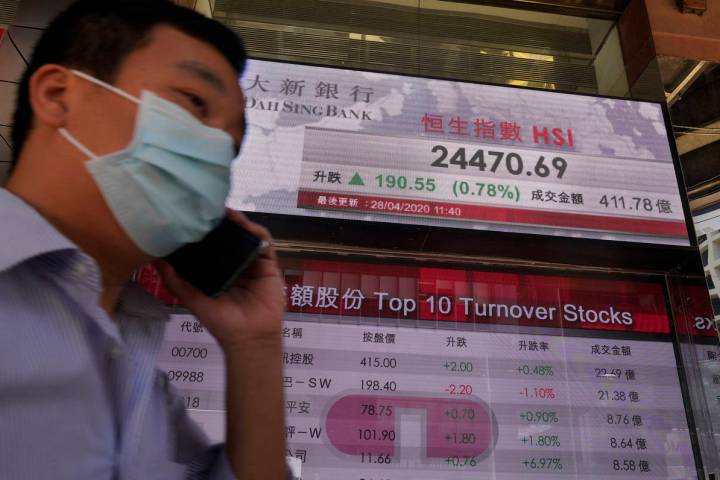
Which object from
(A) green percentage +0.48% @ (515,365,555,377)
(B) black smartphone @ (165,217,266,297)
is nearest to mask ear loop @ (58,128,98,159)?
(B) black smartphone @ (165,217,266,297)

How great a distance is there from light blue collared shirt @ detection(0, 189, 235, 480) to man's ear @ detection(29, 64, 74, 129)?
175mm

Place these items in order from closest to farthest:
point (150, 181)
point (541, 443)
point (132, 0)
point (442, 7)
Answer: point (150, 181) → point (132, 0) → point (541, 443) → point (442, 7)

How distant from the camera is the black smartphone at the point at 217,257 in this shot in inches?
31.5

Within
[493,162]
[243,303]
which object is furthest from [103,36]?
[493,162]

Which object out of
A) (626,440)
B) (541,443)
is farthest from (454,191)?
(626,440)

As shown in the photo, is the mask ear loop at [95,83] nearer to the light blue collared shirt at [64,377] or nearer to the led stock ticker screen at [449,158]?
the light blue collared shirt at [64,377]

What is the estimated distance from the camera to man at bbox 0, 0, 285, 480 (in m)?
0.51

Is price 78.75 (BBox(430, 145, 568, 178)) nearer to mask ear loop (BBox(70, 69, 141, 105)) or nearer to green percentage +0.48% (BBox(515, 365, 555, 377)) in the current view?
green percentage +0.48% (BBox(515, 365, 555, 377))

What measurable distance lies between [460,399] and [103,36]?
141 centimetres

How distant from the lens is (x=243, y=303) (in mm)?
820

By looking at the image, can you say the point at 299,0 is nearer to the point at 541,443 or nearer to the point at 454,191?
the point at 454,191

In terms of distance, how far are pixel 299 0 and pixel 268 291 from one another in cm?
195

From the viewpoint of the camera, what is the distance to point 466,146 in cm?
181

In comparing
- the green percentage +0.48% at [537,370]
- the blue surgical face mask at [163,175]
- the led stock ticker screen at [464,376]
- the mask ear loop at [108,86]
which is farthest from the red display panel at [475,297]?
the mask ear loop at [108,86]
